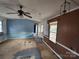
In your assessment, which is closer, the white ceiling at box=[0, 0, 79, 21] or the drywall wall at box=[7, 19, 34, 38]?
the white ceiling at box=[0, 0, 79, 21]

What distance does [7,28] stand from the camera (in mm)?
10711

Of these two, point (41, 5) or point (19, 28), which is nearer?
point (41, 5)

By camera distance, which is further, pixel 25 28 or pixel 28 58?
pixel 25 28

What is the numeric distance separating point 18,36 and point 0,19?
3.70 meters

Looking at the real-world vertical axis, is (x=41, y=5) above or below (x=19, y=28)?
above

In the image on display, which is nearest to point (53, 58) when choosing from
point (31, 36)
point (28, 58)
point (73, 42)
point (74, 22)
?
point (28, 58)

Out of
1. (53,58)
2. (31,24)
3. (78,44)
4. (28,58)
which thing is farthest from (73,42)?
(31,24)

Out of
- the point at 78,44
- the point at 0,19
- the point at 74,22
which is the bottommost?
the point at 78,44

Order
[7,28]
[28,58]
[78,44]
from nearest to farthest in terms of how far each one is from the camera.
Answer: [78,44] → [28,58] → [7,28]

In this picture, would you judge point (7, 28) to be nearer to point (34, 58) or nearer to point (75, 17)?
point (34, 58)

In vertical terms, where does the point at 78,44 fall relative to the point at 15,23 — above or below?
below

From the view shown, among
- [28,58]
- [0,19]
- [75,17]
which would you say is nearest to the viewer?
[75,17]

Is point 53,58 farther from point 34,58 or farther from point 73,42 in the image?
point 73,42

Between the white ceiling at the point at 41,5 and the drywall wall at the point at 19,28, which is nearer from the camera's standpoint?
the white ceiling at the point at 41,5
